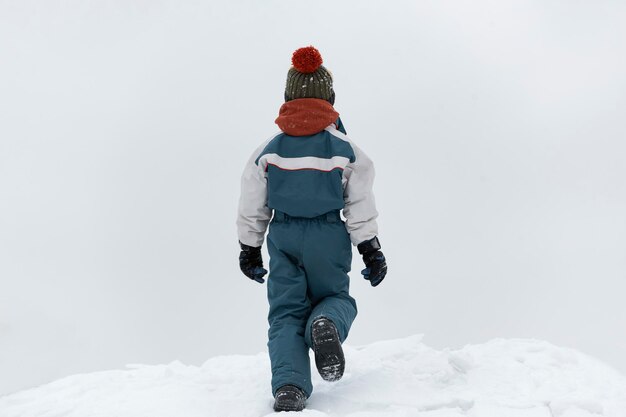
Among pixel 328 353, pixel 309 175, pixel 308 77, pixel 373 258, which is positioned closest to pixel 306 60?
pixel 308 77

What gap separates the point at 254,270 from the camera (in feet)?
13.2

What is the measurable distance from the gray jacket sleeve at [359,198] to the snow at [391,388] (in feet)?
2.89

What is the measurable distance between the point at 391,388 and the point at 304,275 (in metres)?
0.81

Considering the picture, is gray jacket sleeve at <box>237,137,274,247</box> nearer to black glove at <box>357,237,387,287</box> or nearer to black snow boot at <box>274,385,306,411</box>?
black glove at <box>357,237,387,287</box>

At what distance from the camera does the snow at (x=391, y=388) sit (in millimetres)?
3404

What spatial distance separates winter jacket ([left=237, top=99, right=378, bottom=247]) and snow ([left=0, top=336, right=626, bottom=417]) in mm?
902

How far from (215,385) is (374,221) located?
144 centimetres

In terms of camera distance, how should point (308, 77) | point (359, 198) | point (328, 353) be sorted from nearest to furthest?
1. point (328, 353)
2. point (359, 198)
3. point (308, 77)

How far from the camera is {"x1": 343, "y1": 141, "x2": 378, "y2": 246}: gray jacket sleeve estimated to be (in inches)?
152

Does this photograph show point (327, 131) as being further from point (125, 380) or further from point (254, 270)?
point (125, 380)

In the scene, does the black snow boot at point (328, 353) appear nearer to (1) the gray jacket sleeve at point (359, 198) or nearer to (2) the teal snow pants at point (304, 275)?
(2) the teal snow pants at point (304, 275)

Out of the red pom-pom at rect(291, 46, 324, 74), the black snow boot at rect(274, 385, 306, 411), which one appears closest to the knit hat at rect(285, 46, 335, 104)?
the red pom-pom at rect(291, 46, 324, 74)

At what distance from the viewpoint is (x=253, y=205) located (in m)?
3.93

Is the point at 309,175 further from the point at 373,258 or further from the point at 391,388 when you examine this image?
the point at 391,388
